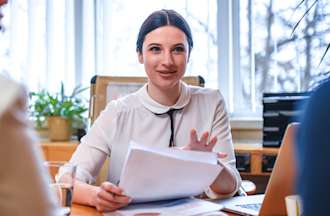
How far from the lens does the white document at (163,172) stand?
120 centimetres

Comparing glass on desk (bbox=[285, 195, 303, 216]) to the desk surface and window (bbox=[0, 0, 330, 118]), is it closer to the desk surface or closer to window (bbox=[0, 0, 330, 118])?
the desk surface

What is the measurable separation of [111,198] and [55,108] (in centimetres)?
186

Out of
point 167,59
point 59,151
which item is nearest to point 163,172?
point 167,59

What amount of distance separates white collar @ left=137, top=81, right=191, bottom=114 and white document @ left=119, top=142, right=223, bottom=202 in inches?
21.6

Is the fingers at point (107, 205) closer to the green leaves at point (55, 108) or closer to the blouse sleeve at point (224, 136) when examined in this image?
the blouse sleeve at point (224, 136)

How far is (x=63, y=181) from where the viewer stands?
3.88 feet

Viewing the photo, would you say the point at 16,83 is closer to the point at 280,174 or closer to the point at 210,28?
the point at 280,174

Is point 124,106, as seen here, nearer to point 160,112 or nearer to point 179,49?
point 160,112

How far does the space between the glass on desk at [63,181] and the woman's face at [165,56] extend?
0.72 m

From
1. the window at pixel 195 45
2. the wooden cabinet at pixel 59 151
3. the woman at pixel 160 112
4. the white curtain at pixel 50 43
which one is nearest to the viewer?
the woman at pixel 160 112

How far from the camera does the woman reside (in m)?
1.79

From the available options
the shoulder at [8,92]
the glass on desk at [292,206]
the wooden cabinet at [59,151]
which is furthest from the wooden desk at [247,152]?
the shoulder at [8,92]

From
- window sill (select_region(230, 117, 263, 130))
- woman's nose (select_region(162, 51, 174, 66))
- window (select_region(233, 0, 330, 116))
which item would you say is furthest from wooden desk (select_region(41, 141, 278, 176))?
woman's nose (select_region(162, 51, 174, 66))

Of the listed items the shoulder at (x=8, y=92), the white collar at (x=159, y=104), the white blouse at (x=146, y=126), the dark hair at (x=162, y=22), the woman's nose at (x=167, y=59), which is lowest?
the white blouse at (x=146, y=126)
